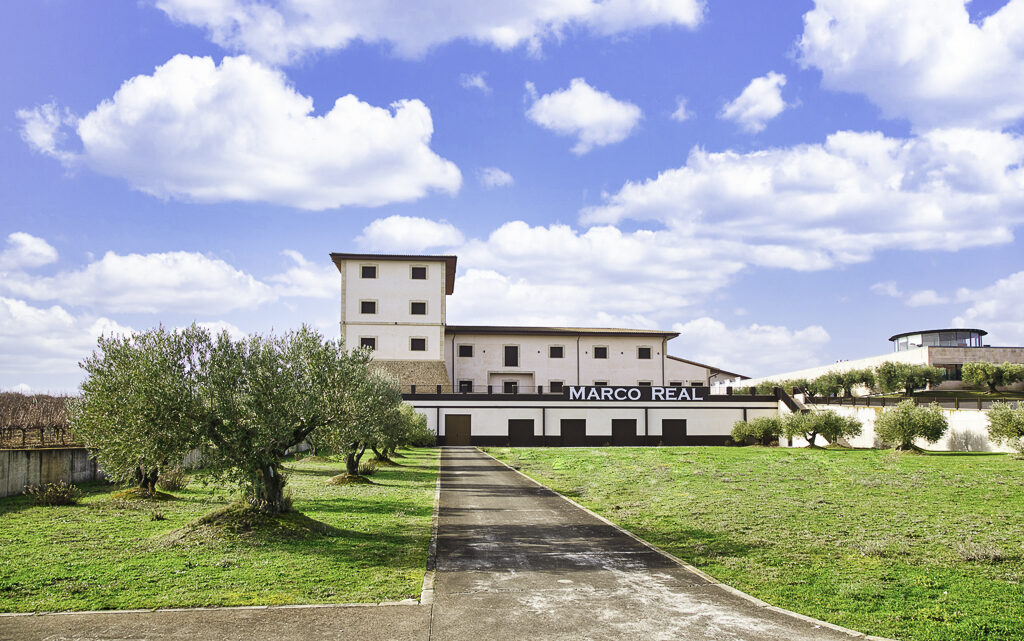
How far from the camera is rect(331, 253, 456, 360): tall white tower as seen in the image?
65250mm

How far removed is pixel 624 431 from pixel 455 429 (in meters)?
13.4

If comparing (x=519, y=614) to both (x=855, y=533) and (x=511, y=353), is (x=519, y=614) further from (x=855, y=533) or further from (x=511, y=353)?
(x=511, y=353)

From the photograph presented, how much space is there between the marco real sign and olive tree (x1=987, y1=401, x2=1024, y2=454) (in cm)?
2532

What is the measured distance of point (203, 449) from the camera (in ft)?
51.8

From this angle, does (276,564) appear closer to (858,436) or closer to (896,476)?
(896,476)

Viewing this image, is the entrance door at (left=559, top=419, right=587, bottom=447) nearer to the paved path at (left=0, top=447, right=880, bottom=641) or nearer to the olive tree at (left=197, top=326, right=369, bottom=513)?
the olive tree at (left=197, top=326, right=369, bottom=513)

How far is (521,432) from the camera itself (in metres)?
59.1

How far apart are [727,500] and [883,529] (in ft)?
19.2

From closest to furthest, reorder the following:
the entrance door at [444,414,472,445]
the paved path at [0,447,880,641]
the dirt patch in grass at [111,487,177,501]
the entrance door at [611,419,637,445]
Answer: the paved path at [0,447,880,641]
the dirt patch in grass at [111,487,177,501]
the entrance door at [444,414,472,445]
the entrance door at [611,419,637,445]

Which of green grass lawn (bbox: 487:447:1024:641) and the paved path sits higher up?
the paved path

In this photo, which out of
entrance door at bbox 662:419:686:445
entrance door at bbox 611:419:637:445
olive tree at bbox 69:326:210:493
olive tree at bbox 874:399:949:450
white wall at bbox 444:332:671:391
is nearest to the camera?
olive tree at bbox 69:326:210:493

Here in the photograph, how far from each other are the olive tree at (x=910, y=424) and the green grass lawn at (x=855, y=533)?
684cm

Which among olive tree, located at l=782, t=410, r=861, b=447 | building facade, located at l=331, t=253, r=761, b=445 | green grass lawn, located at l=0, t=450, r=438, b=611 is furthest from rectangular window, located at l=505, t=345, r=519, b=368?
green grass lawn, located at l=0, t=450, r=438, b=611

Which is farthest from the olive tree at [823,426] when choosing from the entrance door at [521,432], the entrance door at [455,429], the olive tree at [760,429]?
the entrance door at [455,429]
